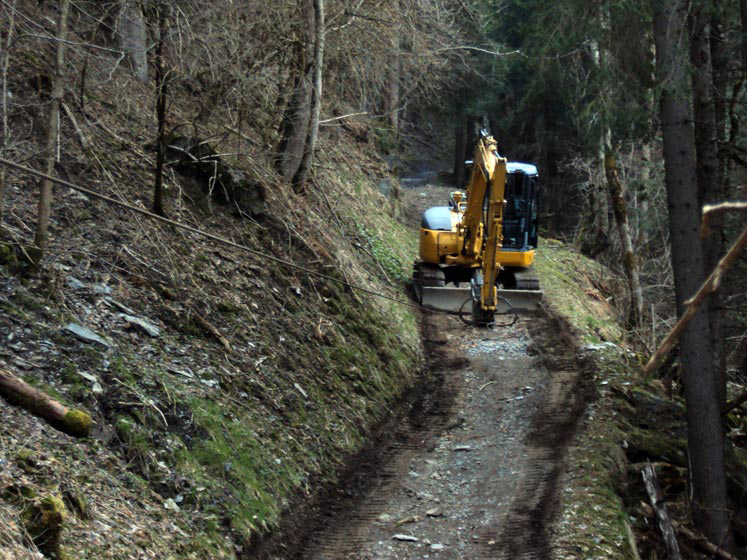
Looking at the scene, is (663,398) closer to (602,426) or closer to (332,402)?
(602,426)

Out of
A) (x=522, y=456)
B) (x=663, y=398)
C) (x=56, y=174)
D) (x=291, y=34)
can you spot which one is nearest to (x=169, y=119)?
(x=291, y=34)

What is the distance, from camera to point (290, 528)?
8703 millimetres

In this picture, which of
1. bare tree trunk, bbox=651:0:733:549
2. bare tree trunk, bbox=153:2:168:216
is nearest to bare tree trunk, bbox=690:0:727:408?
bare tree trunk, bbox=651:0:733:549

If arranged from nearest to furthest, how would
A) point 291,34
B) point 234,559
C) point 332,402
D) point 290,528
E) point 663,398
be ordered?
point 234,559, point 290,528, point 332,402, point 663,398, point 291,34

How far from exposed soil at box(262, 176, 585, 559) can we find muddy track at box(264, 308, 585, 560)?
2 cm

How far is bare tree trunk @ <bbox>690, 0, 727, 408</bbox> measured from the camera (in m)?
10.8

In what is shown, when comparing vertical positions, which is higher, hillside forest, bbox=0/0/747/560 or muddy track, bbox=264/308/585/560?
hillside forest, bbox=0/0/747/560

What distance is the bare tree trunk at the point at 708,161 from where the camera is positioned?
35.3ft

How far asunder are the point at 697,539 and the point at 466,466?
299 cm

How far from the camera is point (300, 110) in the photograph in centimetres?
1541

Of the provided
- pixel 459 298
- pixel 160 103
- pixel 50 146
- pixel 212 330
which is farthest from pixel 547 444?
pixel 50 146

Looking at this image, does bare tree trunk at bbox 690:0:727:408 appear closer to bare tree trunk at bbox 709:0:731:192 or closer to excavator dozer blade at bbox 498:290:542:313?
bare tree trunk at bbox 709:0:731:192

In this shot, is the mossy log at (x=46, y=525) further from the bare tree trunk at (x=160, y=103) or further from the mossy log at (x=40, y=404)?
the bare tree trunk at (x=160, y=103)

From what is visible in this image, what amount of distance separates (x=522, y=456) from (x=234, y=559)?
5062 mm
